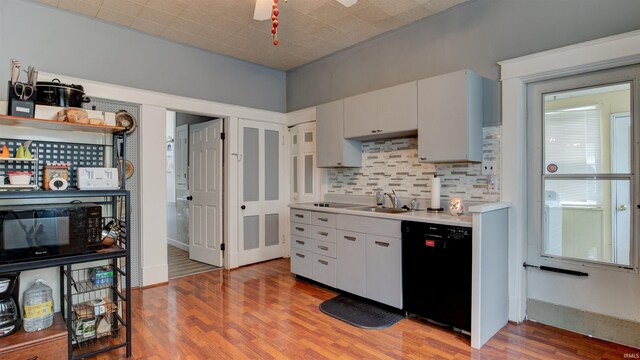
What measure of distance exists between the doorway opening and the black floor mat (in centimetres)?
199

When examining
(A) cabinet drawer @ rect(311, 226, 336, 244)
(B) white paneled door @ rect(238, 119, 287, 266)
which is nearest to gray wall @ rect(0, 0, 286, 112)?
(B) white paneled door @ rect(238, 119, 287, 266)

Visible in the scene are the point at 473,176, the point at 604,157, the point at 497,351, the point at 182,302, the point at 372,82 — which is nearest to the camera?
the point at 497,351

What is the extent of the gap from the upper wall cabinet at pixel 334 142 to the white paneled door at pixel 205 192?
1445mm

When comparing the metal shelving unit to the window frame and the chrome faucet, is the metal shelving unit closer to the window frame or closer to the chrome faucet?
the chrome faucet

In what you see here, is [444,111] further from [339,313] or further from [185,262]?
[185,262]

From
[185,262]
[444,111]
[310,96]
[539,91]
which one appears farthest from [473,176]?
[185,262]

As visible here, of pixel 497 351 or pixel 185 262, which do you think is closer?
pixel 497 351

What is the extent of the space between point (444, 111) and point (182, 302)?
302 centimetres

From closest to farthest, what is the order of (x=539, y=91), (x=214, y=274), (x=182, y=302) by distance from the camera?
(x=539, y=91), (x=182, y=302), (x=214, y=274)

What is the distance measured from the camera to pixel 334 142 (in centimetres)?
386

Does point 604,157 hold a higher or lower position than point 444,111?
lower

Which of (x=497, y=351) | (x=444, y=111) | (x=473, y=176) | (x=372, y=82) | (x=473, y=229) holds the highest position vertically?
(x=372, y=82)

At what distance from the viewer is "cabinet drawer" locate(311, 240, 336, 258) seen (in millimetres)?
3436

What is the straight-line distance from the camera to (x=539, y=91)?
2777 mm
